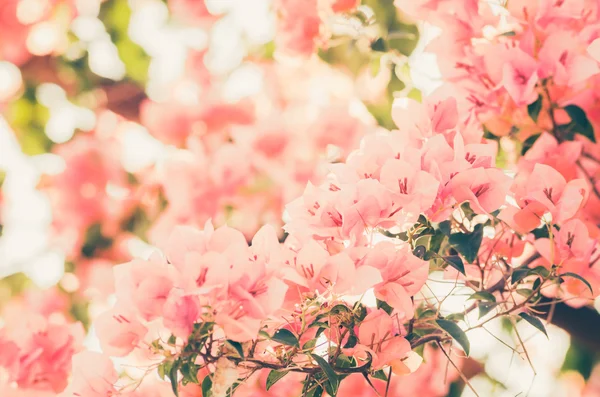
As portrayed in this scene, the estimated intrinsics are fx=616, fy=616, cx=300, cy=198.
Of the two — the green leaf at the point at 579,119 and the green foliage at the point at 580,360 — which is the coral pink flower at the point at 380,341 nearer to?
the green leaf at the point at 579,119

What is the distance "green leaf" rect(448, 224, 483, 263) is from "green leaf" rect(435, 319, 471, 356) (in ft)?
0.26

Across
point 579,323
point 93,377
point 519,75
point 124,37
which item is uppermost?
point 519,75

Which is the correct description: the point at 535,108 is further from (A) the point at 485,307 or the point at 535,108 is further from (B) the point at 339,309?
(B) the point at 339,309

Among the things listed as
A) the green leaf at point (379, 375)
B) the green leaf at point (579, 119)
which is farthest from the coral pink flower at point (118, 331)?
the green leaf at point (579, 119)

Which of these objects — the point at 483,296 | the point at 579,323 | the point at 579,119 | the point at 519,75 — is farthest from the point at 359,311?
the point at 579,323

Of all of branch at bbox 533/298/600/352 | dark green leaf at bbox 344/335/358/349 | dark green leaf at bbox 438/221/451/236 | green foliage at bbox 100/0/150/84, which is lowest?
branch at bbox 533/298/600/352

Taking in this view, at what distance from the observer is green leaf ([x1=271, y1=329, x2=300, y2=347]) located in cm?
56

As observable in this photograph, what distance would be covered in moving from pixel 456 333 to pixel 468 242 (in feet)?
0.38

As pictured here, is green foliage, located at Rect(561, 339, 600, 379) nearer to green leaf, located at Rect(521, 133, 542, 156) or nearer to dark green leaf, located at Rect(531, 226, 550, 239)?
green leaf, located at Rect(521, 133, 542, 156)

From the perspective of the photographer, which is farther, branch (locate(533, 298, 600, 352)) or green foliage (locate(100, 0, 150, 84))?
green foliage (locate(100, 0, 150, 84))

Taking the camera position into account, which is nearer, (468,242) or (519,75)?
(468,242)

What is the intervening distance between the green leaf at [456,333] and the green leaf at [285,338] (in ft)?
0.48

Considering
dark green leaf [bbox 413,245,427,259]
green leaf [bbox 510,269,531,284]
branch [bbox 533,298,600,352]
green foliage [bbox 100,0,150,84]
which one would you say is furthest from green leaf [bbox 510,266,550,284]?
green foliage [bbox 100,0,150,84]

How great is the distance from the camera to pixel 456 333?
590mm
